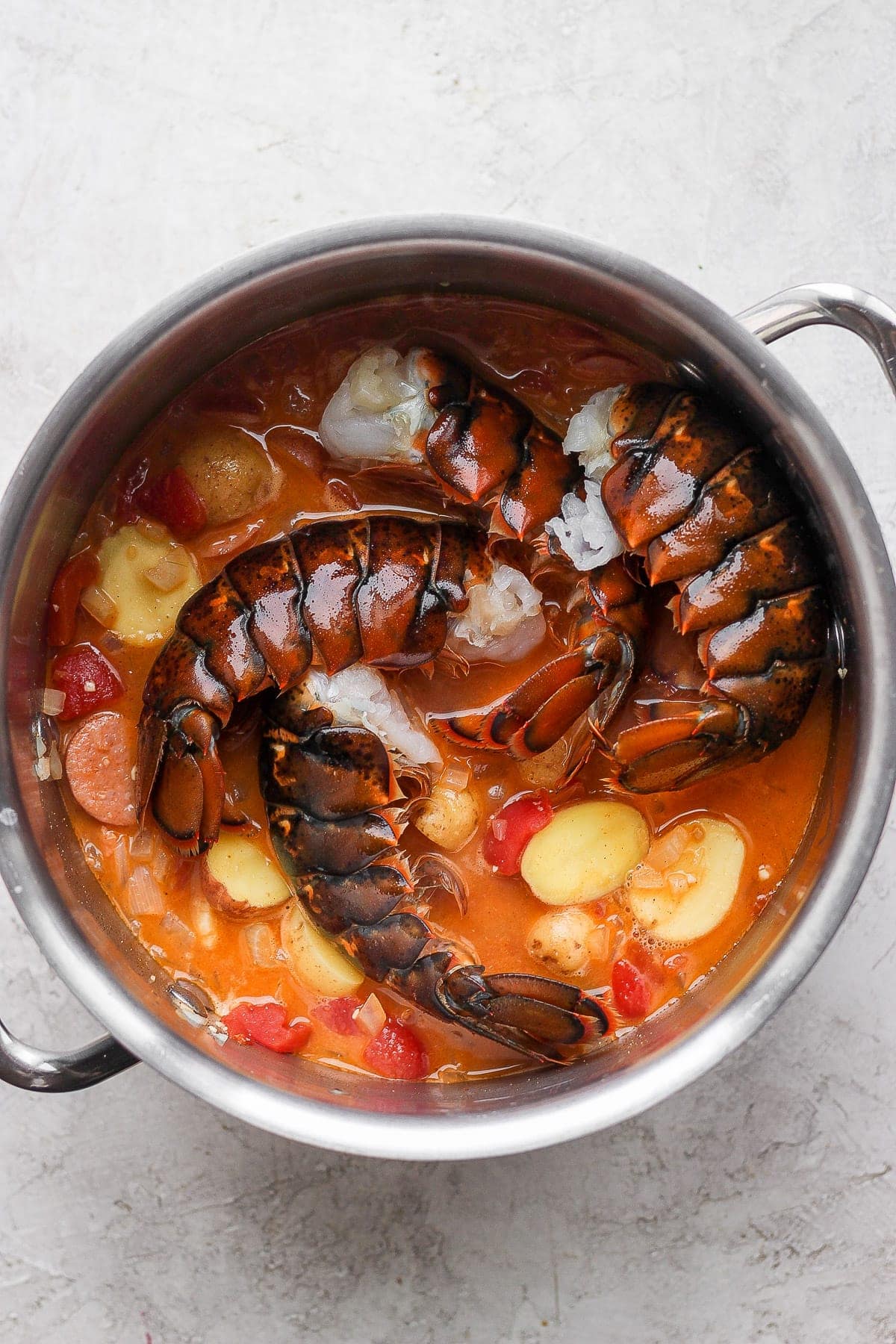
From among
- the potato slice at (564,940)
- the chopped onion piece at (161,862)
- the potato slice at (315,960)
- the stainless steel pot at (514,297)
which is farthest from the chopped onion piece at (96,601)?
the potato slice at (564,940)

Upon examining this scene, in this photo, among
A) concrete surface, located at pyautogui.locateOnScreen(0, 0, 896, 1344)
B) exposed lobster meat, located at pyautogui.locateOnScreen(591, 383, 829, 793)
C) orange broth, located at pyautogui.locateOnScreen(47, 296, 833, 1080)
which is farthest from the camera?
concrete surface, located at pyautogui.locateOnScreen(0, 0, 896, 1344)

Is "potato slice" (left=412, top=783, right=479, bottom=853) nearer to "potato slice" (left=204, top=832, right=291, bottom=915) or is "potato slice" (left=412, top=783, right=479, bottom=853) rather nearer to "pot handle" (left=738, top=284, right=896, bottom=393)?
"potato slice" (left=204, top=832, right=291, bottom=915)

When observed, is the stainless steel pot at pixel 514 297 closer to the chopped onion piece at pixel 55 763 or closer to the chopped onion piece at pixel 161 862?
the chopped onion piece at pixel 55 763

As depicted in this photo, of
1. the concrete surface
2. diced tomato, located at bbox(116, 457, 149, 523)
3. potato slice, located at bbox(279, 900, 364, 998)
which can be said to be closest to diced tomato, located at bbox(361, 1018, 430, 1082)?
potato slice, located at bbox(279, 900, 364, 998)

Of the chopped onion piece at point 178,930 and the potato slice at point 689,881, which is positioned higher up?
the potato slice at point 689,881

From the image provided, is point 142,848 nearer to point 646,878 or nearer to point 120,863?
point 120,863
